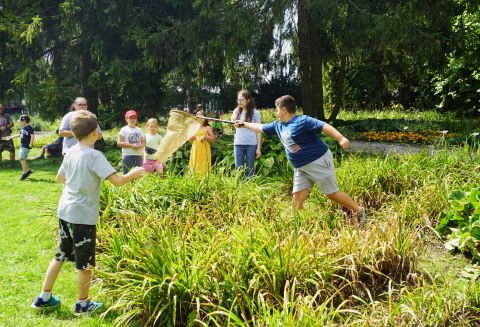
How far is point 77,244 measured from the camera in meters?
3.24

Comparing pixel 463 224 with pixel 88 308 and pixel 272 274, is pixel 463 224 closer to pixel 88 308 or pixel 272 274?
pixel 272 274

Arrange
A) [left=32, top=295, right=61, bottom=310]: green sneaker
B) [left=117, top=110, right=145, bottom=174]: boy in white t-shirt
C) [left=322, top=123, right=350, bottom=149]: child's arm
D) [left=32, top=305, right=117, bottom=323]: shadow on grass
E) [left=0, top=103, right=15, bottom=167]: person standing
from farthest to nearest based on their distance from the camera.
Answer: [left=0, top=103, right=15, bottom=167]: person standing < [left=117, top=110, right=145, bottom=174]: boy in white t-shirt < [left=322, top=123, right=350, bottom=149]: child's arm < [left=32, top=295, right=61, bottom=310]: green sneaker < [left=32, top=305, right=117, bottom=323]: shadow on grass

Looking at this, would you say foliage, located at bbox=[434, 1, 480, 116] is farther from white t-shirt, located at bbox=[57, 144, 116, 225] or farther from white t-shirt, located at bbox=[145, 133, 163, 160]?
white t-shirt, located at bbox=[57, 144, 116, 225]

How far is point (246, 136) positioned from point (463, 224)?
308cm

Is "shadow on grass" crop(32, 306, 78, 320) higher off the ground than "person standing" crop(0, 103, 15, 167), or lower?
lower

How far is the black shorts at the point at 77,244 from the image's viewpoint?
3.23 meters

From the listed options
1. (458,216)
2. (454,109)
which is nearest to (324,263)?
(458,216)

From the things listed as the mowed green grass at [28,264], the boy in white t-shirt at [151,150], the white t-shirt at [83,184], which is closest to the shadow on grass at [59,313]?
the mowed green grass at [28,264]

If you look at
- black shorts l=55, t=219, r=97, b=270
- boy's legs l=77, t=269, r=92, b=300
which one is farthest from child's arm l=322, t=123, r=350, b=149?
boy's legs l=77, t=269, r=92, b=300

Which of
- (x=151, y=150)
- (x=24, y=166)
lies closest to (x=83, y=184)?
(x=151, y=150)

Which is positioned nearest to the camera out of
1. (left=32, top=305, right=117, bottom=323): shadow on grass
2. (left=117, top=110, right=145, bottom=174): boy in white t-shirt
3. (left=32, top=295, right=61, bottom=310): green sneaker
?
(left=32, top=305, right=117, bottom=323): shadow on grass

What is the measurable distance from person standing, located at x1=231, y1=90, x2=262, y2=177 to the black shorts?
299 centimetres

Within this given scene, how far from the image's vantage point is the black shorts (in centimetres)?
323

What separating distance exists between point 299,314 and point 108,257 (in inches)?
65.7
